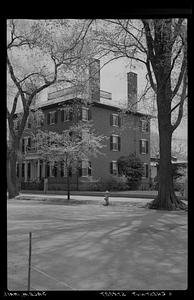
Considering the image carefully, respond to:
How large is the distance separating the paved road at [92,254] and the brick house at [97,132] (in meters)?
0.89

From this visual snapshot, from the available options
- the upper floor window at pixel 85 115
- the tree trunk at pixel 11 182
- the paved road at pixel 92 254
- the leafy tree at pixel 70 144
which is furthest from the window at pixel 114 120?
the tree trunk at pixel 11 182

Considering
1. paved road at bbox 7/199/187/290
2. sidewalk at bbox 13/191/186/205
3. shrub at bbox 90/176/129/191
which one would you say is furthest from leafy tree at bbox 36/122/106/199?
paved road at bbox 7/199/187/290

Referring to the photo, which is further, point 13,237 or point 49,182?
point 49,182

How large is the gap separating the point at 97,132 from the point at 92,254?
294 centimetres

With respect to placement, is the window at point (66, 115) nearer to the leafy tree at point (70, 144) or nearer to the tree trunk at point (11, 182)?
the leafy tree at point (70, 144)

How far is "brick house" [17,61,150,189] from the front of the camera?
14.1ft

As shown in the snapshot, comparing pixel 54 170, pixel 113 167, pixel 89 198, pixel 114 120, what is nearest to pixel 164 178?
pixel 89 198

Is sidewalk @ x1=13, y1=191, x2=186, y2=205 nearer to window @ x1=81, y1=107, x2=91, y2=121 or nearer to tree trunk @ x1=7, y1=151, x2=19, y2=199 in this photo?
window @ x1=81, y1=107, x2=91, y2=121

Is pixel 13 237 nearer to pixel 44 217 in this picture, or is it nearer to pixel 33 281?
pixel 33 281

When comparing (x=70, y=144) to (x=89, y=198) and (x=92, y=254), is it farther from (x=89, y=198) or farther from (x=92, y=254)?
(x=92, y=254)

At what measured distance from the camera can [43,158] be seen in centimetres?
510

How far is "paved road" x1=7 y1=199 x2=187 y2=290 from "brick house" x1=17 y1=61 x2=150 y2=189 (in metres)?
0.89
